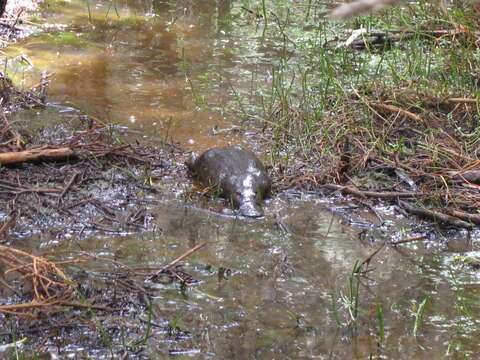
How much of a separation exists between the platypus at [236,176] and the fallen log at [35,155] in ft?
2.96

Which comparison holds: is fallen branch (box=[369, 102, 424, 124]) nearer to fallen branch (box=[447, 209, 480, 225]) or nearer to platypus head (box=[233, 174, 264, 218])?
fallen branch (box=[447, 209, 480, 225])

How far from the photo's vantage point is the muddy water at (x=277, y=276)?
3.44 metres

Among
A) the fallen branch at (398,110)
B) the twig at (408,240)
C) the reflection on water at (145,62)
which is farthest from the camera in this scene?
the reflection on water at (145,62)

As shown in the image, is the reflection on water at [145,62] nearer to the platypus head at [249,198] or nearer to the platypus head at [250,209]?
the platypus head at [249,198]

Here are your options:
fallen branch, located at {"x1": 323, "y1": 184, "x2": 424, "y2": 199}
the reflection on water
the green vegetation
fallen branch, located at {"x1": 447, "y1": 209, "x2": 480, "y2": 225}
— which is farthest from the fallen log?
fallen branch, located at {"x1": 447, "y1": 209, "x2": 480, "y2": 225}

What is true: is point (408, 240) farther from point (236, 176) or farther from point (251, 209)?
point (236, 176)

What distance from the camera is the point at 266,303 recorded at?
378 cm

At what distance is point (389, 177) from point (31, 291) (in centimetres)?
294

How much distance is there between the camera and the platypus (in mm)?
4941

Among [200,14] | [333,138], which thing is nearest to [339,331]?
[333,138]

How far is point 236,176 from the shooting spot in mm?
5133

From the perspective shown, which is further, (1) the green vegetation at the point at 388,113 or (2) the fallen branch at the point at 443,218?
(1) the green vegetation at the point at 388,113

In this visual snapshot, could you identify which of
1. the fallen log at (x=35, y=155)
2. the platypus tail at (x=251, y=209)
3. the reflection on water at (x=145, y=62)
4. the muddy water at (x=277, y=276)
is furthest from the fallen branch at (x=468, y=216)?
the fallen log at (x=35, y=155)

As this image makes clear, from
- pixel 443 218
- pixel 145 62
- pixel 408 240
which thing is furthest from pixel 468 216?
pixel 145 62
